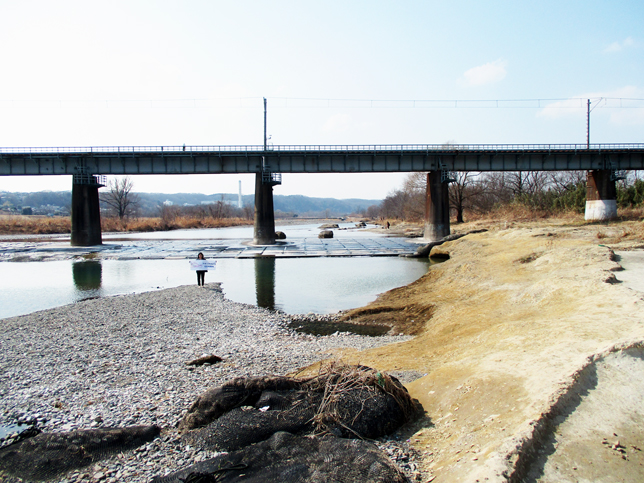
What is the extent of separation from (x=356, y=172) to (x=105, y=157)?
24.8 m

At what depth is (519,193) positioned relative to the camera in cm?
8144

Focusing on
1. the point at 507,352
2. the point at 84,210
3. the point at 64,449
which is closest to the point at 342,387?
the point at 507,352

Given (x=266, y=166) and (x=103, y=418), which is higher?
(x=266, y=166)

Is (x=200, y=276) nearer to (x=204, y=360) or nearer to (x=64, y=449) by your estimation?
(x=204, y=360)

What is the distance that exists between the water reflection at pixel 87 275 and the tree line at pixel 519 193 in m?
37.1

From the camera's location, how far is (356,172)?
4616 centimetres

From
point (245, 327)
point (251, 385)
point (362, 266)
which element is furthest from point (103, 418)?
point (362, 266)

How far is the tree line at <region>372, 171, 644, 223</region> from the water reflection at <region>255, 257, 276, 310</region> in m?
27.5

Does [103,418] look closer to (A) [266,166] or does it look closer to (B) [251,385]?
(B) [251,385]

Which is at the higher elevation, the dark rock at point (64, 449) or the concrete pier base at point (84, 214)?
the concrete pier base at point (84, 214)

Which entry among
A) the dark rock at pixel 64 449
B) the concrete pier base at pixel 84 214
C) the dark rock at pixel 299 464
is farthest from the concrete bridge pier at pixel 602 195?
the concrete pier base at pixel 84 214

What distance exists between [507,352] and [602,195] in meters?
45.1

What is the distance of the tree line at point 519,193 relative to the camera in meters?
54.3

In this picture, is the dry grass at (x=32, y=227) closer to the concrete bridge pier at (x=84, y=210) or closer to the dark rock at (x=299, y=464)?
the concrete bridge pier at (x=84, y=210)
